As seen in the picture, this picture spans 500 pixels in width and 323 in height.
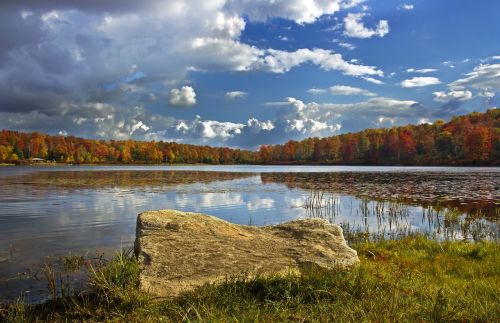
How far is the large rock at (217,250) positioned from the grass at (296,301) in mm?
424

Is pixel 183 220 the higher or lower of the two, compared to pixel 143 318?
higher

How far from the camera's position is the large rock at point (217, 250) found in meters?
8.02

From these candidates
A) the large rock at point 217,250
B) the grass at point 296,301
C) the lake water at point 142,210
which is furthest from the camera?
the lake water at point 142,210

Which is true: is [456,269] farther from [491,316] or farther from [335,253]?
[491,316]

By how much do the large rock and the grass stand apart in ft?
1.39

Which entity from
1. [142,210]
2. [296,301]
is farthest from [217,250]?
[142,210]

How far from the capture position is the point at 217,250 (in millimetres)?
9055

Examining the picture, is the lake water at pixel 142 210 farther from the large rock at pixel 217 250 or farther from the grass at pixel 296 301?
the large rock at pixel 217 250

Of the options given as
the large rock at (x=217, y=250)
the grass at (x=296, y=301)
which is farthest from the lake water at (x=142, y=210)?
the large rock at (x=217, y=250)

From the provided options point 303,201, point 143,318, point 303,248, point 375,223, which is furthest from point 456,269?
point 303,201

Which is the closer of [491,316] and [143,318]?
[491,316]

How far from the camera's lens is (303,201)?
107ft

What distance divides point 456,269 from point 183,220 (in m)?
7.54

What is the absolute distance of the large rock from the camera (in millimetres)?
8023
